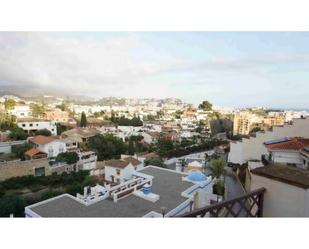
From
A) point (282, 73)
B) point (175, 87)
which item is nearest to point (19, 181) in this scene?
point (175, 87)

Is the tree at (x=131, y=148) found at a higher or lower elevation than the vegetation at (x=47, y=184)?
higher

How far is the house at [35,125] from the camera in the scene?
29.8ft

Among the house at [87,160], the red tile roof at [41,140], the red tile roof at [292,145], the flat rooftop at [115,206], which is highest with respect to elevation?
the red tile roof at [292,145]

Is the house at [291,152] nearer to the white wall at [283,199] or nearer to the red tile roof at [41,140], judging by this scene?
the white wall at [283,199]

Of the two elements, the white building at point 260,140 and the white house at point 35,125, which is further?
the white house at point 35,125

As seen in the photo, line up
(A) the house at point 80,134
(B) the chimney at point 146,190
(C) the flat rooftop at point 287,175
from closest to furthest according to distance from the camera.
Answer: (C) the flat rooftop at point 287,175 → (B) the chimney at point 146,190 → (A) the house at point 80,134

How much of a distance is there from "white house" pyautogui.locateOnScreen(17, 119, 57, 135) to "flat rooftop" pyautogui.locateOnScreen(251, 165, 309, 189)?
358 inches

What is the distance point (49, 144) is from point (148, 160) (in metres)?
3.15

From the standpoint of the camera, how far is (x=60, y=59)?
5.48 meters

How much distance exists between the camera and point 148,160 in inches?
295

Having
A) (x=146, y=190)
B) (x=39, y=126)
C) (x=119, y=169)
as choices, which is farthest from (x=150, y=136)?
(x=146, y=190)

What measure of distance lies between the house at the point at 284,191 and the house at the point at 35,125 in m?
9.10

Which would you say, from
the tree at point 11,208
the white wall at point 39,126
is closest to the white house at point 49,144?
the white wall at point 39,126

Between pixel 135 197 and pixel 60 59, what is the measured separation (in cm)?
325
